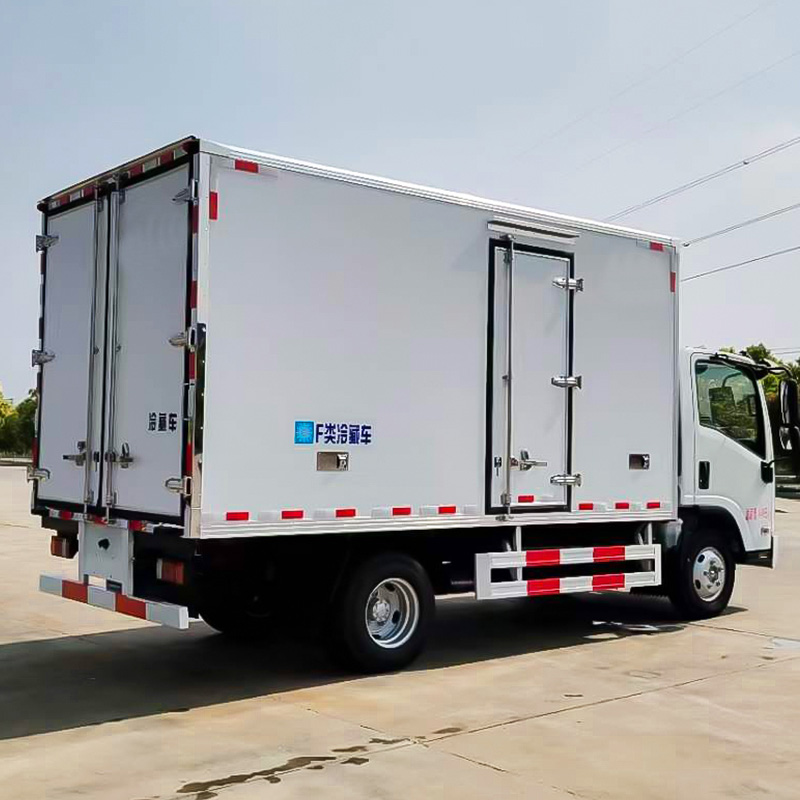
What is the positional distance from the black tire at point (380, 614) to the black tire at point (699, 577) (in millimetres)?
3196

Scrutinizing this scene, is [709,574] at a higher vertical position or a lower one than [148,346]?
lower

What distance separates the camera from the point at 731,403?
433 inches

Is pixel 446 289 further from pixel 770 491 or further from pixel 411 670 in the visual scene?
pixel 770 491

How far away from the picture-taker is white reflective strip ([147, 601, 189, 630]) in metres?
6.93

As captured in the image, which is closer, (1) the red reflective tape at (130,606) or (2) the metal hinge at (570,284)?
(1) the red reflective tape at (130,606)

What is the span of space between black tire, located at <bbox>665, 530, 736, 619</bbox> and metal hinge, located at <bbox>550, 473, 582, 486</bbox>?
1.79 metres

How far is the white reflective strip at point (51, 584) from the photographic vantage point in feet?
26.5

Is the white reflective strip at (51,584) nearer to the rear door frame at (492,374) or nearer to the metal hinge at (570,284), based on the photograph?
the rear door frame at (492,374)

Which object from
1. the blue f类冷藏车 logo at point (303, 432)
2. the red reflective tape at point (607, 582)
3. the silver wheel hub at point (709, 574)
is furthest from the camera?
the silver wheel hub at point (709, 574)

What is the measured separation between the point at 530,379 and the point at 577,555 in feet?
5.32

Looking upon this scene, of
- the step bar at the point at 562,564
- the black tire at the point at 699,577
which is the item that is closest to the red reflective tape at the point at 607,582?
the step bar at the point at 562,564

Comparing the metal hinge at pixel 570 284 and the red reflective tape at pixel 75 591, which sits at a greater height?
the metal hinge at pixel 570 284

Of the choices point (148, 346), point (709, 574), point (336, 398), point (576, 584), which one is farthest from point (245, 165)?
point (709, 574)

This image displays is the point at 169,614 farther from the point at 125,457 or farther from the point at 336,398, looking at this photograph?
the point at 336,398
